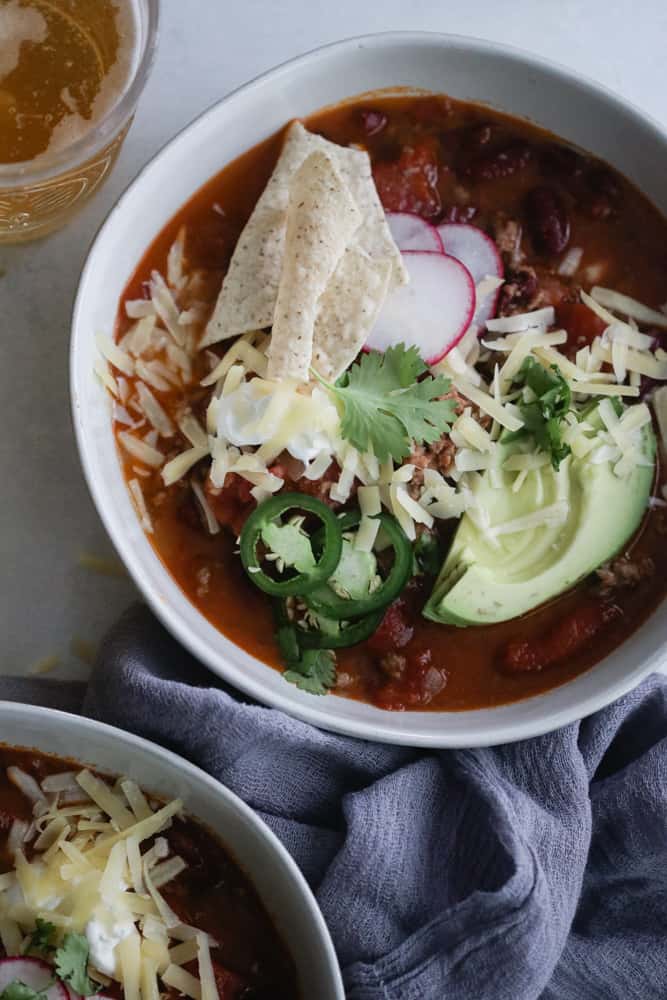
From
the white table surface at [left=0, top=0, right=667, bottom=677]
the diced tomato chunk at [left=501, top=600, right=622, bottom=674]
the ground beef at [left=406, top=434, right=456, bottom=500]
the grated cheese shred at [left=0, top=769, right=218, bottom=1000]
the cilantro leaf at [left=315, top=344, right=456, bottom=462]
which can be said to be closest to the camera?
the grated cheese shred at [left=0, top=769, right=218, bottom=1000]

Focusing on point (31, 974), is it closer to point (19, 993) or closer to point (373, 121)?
point (19, 993)

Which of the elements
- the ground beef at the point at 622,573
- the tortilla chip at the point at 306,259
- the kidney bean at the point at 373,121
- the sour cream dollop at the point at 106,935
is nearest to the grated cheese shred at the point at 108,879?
the sour cream dollop at the point at 106,935

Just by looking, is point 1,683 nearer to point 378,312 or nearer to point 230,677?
point 230,677

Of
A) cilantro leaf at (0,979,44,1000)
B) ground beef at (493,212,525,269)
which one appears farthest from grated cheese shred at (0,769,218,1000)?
ground beef at (493,212,525,269)

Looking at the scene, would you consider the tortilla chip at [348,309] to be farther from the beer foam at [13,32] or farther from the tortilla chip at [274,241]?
the beer foam at [13,32]

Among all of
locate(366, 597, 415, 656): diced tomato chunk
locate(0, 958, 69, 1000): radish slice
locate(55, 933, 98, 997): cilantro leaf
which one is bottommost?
locate(0, 958, 69, 1000): radish slice

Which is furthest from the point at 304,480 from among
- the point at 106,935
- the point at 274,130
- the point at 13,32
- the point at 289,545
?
the point at 13,32

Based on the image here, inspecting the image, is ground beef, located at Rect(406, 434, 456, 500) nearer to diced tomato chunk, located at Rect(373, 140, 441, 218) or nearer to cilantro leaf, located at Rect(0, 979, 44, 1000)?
diced tomato chunk, located at Rect(373, 140, 441, 218)

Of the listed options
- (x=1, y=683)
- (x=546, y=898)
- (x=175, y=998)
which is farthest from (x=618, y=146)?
(x=175, y=998)
